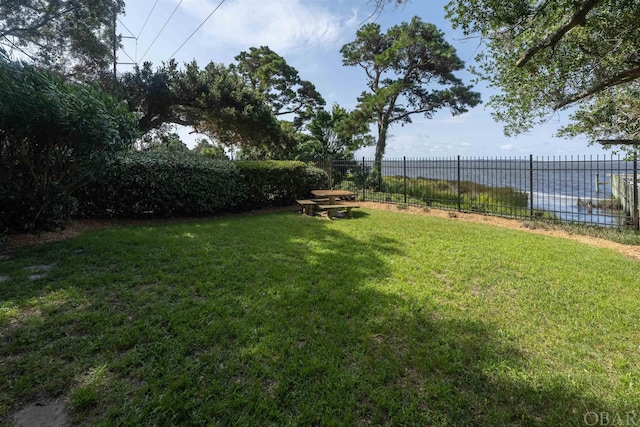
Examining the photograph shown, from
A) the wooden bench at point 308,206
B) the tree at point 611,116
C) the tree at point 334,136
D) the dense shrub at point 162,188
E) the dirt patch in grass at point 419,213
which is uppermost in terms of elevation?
the tree at point 334,136

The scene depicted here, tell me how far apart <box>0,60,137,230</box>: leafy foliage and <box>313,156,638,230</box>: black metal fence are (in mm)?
8516

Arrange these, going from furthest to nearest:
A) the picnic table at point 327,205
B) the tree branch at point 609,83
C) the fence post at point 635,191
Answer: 1. the picnic table at point 327,205
2. the fence post at point 635,191
3. the tree branch at point 609,83

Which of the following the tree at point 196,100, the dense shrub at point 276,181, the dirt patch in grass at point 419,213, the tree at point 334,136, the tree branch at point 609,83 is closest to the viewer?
the dirt patch in grass at point 419,213

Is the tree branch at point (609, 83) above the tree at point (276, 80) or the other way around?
the other way around

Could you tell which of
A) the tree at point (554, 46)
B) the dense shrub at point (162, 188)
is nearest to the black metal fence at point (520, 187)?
the tree at point (554, 46)

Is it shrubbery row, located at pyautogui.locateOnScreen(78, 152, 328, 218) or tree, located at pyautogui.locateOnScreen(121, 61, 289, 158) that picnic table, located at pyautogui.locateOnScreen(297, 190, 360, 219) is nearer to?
shrubbery row, located at pyautogui.locateOnScreen(78, 152, 328, 218)

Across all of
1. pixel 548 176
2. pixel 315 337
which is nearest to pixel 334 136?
pixel 548 176

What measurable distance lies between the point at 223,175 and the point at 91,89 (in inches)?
138

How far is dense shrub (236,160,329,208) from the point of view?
28.3 ft

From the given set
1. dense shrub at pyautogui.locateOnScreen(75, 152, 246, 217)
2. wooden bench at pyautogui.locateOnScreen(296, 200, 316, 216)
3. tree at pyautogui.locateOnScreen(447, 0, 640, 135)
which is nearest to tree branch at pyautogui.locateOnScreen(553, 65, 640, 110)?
tree at pyautogui.locateOnScreen(447, 0, 640, 135)

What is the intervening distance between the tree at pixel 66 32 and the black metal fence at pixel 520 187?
1063 cm

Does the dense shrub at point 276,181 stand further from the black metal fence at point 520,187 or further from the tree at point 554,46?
→ the tree at point 554,46

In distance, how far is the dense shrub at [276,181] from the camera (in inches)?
340

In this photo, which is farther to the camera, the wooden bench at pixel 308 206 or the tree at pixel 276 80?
the tree at pixel 276 80
